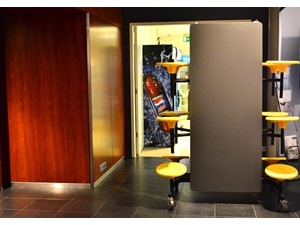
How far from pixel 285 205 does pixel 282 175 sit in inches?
11.7

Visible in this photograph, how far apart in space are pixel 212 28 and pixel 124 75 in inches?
109

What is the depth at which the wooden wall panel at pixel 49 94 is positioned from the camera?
4.63 metres

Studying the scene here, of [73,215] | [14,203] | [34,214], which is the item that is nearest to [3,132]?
[14,203]

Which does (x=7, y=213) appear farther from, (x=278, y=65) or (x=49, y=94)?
(x=278, y=65)

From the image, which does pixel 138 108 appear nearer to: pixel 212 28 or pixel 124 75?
pixel 124 75

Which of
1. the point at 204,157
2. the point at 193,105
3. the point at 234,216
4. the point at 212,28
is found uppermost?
the point at 212,28

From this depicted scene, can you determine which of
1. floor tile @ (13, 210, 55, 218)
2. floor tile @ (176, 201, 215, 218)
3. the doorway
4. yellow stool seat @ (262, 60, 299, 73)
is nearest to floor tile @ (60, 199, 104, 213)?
floor tile @ (13, 210, 55, 218)

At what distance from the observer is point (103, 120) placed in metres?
5.22

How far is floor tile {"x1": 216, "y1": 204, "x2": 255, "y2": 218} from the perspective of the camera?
12.6 ft

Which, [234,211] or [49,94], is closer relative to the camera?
[234,211]

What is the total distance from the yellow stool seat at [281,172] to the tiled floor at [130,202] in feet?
1.09

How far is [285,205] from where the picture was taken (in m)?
4.00

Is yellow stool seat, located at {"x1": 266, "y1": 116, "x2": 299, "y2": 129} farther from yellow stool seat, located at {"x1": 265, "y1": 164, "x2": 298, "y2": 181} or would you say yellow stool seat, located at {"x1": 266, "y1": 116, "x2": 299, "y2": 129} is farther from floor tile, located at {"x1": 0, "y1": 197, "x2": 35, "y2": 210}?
floor tile, located at {"x1": 0, "y1": 197, "x2": 35, "y2": 210}
